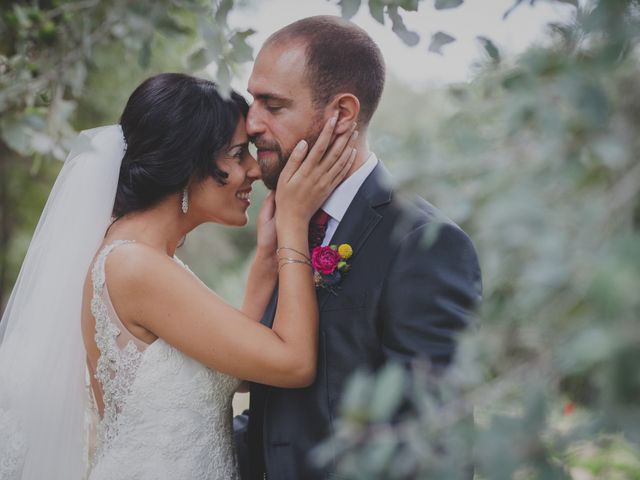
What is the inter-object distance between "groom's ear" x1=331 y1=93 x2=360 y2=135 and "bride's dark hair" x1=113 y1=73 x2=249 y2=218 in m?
0.45

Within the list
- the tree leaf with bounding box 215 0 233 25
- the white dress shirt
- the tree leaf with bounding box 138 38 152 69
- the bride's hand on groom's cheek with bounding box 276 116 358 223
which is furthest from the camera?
the white dress shirt

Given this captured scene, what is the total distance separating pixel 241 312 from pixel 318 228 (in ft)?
1.71

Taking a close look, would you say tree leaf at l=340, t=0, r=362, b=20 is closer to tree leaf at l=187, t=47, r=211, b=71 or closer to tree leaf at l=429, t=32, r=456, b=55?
tree leaf at l=429, t=32, r=456, b=55

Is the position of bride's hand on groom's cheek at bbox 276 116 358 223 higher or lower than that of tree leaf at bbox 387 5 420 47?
lower

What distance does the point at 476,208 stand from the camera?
0.86 metres

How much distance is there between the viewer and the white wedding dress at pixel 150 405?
8.76 ft

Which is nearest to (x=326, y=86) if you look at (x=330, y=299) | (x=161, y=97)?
(x=161, y=97)

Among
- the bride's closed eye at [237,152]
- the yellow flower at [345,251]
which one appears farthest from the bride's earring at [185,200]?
the yellow flower at [345,251]

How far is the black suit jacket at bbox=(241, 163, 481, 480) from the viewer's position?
2367mm

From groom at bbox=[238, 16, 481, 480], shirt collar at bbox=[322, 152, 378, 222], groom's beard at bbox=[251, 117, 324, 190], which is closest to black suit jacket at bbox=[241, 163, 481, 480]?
groom at bbox=[238, 16, 481, 480]

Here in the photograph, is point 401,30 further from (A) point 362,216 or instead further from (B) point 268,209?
(B) point 268,209

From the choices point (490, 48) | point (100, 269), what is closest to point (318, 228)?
point (100, 269)

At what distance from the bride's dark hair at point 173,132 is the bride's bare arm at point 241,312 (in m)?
0.33

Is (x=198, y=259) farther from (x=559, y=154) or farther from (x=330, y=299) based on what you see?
(x=559, y=154)
